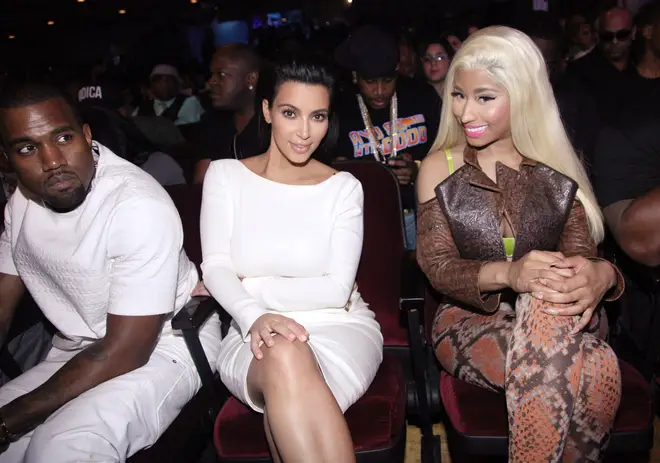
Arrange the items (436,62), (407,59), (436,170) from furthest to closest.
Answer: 1. (407,59)
2. (436,62)
3. (436,170)

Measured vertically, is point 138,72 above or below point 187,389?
above

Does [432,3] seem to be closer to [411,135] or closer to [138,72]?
[138,72]

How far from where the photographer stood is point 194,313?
2.00 meters

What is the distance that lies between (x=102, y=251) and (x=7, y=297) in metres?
0.47

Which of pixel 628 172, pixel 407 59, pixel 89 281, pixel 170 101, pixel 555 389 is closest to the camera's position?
pixel 555 389

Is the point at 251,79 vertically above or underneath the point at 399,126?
above

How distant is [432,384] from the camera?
6.85 feet

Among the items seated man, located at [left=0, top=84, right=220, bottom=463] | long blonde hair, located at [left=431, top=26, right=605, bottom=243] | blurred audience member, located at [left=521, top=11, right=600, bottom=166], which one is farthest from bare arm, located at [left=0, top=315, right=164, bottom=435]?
blurred audience member, located at [left=521, top=11, right=600, bottom=166]

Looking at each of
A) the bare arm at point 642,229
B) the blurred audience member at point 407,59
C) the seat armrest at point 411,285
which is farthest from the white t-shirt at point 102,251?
the blurred audience member at point 407,59

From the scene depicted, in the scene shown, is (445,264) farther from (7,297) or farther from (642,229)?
(7,297)

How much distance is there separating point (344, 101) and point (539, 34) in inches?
41.8

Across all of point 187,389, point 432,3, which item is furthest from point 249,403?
point 432,3

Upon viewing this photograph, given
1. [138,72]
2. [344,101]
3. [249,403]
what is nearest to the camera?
[249,403]

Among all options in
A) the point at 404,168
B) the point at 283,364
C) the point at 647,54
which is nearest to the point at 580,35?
the point at 647,54
